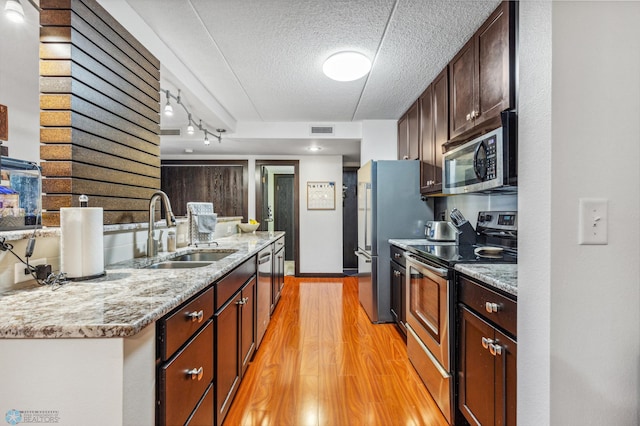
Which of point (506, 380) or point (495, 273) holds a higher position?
point (495, 273)

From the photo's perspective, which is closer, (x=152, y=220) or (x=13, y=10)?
(x=13, y=10)

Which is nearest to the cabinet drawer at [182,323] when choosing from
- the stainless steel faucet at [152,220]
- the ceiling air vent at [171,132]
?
the stainless steel faucet at [152,220]

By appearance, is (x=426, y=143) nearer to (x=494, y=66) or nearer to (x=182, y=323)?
(x=494, y=66)

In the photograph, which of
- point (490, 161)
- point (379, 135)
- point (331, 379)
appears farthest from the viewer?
point (379, 135)

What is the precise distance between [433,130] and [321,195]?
2.81 meters

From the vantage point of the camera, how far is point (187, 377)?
1.07m

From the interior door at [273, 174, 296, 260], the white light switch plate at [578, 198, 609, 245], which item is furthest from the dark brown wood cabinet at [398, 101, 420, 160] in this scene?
the interior door at [273, 174, 296, 260]

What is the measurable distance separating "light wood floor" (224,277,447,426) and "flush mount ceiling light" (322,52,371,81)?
2.30m

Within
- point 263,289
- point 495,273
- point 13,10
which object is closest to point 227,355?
point 263,289

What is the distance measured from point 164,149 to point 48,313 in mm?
4639

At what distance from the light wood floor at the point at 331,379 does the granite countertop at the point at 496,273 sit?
0.91 meters

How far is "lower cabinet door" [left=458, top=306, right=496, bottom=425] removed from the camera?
1.26m

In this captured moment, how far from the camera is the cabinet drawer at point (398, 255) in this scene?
2664 millimetres

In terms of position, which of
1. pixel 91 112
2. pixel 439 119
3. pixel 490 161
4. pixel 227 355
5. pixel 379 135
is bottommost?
pixel 227 355
